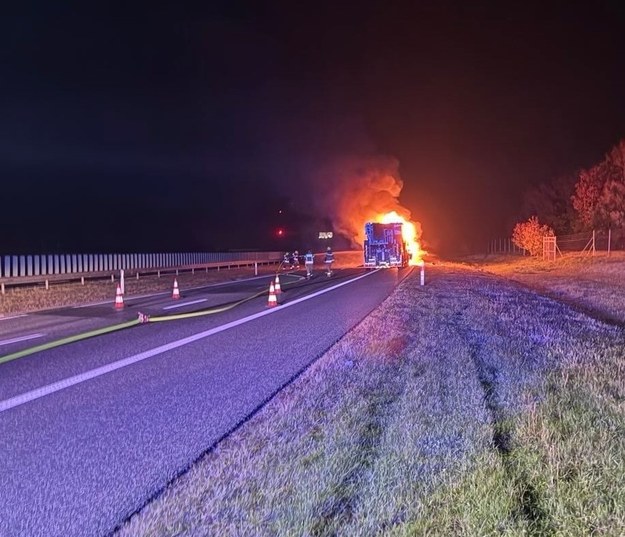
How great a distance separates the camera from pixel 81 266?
28141 millimetres

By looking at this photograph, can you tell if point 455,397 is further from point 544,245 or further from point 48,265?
point 544,245

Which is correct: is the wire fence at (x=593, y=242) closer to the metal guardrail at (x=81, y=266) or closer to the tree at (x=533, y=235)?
the tree at (x=533, y=235)

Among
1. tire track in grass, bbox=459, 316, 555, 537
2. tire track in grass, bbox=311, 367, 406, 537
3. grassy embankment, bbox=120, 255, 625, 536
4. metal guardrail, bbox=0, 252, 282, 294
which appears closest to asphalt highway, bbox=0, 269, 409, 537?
grassy embankment, bbox=120, 255, 625, 536

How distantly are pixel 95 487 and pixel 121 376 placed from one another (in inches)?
128

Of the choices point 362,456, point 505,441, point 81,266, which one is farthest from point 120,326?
point 81,266

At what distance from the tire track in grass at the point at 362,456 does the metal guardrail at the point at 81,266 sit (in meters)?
17.6

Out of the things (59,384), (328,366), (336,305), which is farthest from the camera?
(336,305)

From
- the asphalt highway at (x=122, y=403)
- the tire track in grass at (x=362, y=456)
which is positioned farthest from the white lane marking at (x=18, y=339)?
the tire track in grass at (x=362, y=456)

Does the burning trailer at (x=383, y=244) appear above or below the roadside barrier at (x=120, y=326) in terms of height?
above

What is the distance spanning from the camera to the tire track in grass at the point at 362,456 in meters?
3.18

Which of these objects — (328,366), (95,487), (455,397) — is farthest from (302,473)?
(328,366)

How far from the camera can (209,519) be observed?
127 inches

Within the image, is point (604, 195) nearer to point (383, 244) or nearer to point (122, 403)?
point (383, 244)

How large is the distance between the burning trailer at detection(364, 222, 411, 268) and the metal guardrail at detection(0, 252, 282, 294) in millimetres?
9572
